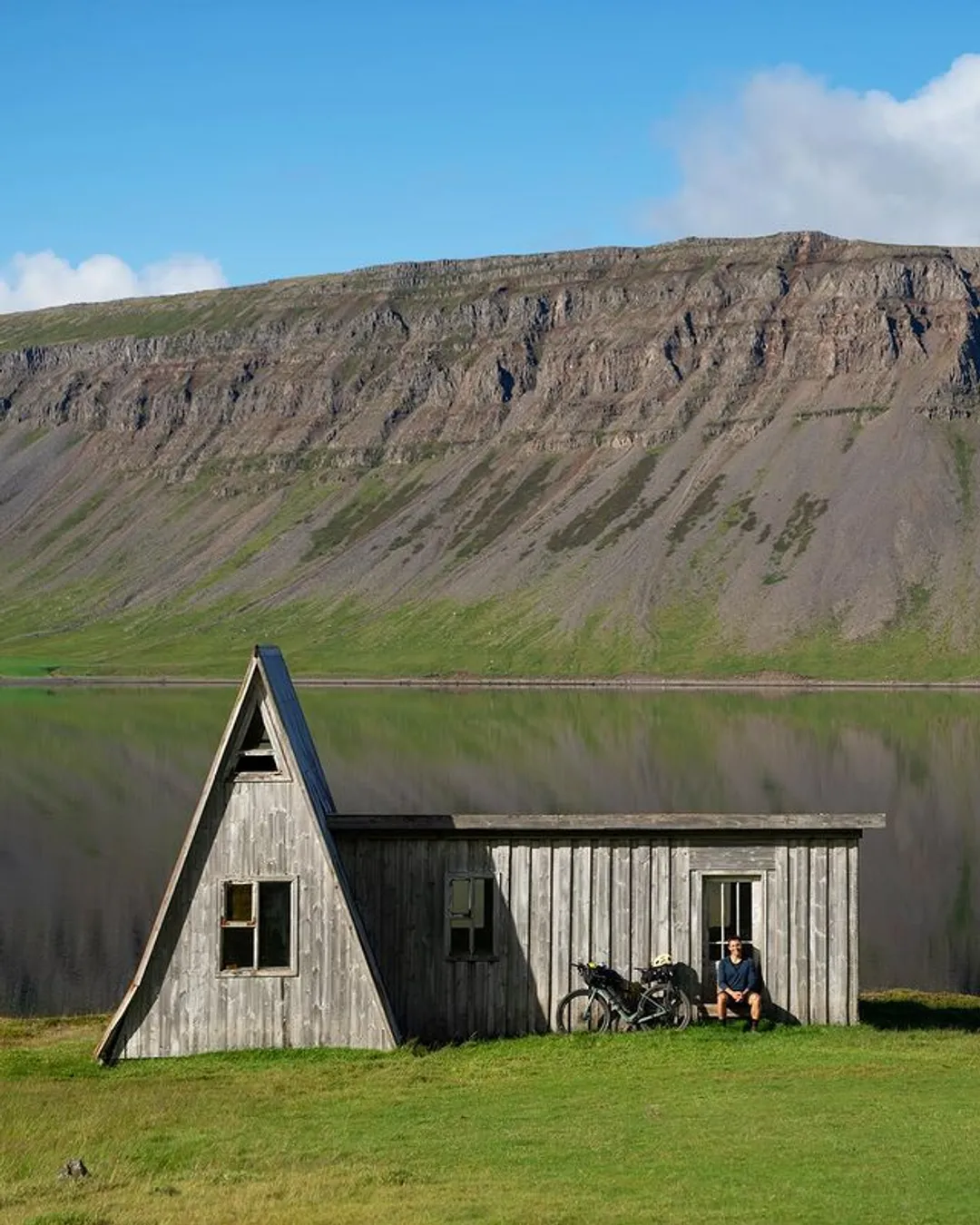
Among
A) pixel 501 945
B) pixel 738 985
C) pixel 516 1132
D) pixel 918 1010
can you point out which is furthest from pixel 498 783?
pixel 516 1132

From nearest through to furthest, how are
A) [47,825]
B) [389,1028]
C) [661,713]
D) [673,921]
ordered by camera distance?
1. [389,1028]
2. [673,921]
3. [47,825]
4. [661,713]

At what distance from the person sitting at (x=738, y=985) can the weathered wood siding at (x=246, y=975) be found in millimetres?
5804

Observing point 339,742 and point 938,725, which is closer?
point 339,742

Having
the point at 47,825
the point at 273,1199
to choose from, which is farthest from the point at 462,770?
the point at 273,1199

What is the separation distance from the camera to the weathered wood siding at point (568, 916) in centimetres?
2827

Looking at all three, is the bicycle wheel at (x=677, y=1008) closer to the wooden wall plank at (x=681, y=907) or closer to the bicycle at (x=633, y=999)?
the bicycle at (x=633, y=999)

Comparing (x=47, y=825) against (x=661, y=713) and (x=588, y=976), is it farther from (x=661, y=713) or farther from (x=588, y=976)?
(x=661, y=713)

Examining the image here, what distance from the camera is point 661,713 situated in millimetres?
137750

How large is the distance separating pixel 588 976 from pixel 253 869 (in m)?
5.88

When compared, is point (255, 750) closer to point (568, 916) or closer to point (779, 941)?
point (568, 916)

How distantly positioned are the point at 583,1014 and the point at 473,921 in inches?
95.7

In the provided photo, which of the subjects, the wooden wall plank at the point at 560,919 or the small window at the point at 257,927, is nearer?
the small window at the point at 257,927

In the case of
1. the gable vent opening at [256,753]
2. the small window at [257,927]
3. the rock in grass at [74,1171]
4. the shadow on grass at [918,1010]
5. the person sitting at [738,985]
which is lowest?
the shadow on grass at [918,1010]

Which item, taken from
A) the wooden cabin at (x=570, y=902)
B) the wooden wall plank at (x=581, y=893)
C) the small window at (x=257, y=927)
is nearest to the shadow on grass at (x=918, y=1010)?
the wooden cabin at (x=570, y=902)
